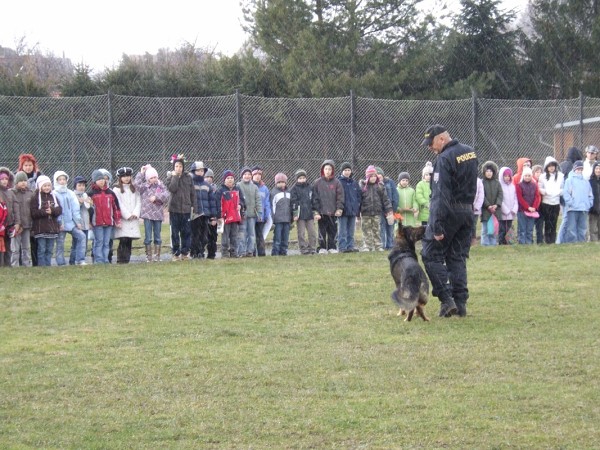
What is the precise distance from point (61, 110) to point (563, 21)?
23788mm

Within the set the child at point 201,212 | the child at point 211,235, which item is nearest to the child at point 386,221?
the child at point 211,235

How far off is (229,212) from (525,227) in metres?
5.70

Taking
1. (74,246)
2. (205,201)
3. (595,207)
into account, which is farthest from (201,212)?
(595,207)

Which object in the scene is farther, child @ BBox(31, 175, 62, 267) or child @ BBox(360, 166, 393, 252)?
child @ BBox(360, 166, 393, 252)

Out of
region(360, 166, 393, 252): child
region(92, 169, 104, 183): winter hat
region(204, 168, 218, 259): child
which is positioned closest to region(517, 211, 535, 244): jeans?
region(360, 166, 393, 252): child

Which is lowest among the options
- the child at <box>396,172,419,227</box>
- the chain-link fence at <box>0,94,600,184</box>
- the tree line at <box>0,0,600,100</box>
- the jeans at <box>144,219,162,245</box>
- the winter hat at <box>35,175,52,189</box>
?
the jeans at <box>144,219,162,245</box>

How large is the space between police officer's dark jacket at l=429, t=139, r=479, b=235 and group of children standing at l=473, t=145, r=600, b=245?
24.5 feet

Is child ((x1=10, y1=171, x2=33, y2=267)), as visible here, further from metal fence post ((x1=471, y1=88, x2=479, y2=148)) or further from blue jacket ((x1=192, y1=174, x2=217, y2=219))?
metal fence post ((x1=471, y1=88, x2=479, y2=148))

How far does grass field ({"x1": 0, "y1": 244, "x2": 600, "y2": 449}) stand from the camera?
6180 millimetres

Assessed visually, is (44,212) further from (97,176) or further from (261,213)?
(261,213)

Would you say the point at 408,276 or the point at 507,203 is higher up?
the point at 507,203

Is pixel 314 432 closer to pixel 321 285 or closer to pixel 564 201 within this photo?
pixel 321 285

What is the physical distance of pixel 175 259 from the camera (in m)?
16.2

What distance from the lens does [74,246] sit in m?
15.8
